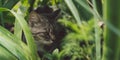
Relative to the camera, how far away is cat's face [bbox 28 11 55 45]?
1435 mm

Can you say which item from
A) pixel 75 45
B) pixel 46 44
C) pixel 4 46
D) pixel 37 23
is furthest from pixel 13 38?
pixel 37 23

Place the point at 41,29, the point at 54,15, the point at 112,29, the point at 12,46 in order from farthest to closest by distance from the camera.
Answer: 1. the point at 54,15
2. the point at 41,29
3. the point at 12,46
4. the point at 112,29

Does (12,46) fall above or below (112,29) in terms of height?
below

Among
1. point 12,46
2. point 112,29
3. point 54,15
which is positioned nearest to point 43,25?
point 54,15

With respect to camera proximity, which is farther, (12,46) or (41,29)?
(41,29)

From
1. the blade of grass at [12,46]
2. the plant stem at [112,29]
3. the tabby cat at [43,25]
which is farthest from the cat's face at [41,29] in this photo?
the plant stem at [112,29]

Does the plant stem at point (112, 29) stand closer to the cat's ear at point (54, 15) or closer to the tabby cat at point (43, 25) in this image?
the tabby cat at point (43, 25)

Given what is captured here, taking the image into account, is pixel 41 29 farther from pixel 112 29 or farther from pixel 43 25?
pixel 112 29

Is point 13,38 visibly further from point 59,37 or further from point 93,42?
point 59,37

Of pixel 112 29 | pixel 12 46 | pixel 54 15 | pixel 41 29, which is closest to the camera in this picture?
pixel 112 29

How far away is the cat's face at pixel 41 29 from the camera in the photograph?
1435 mm

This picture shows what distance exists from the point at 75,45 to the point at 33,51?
15cm

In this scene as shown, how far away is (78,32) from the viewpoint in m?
0.81

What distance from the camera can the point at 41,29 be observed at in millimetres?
1486
